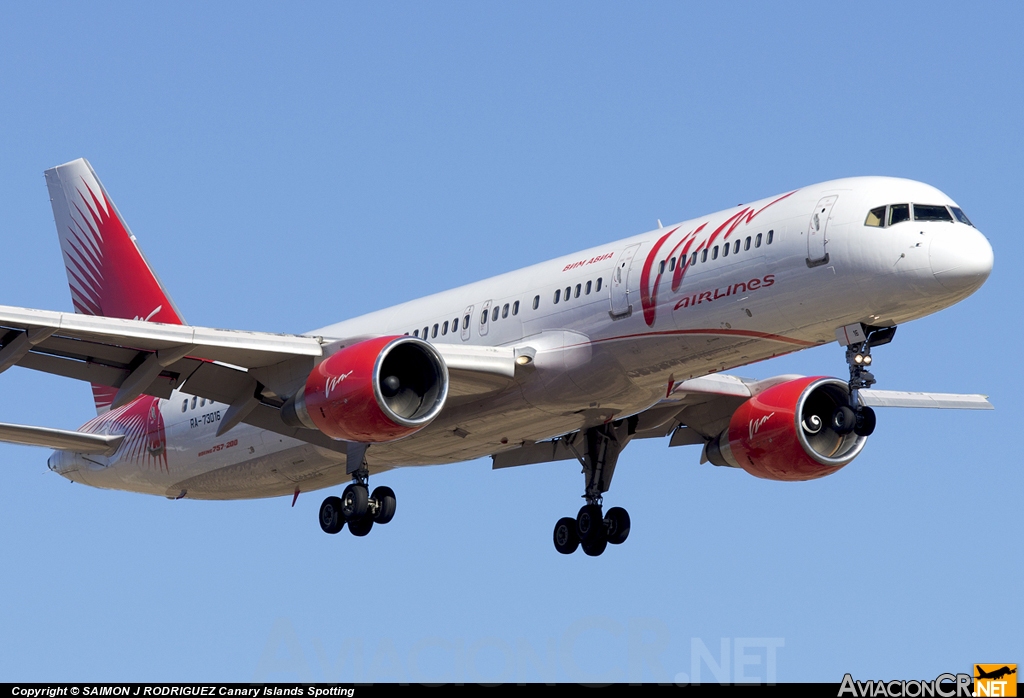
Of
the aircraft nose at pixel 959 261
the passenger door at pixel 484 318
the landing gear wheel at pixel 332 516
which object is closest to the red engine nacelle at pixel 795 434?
the passenger door at pixel 484 318

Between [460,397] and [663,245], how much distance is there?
545 centimetres

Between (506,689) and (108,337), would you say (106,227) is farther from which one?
(506,689)

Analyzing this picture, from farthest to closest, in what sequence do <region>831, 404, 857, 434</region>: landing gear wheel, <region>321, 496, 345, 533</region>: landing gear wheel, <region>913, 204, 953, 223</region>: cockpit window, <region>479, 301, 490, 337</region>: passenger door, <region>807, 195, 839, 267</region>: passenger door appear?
<region>321, 496, 345, 533</region>: landing gear wheel < <region>479, 301, 490, 337</region>: passenger door < <region>831, 404, 857, 434</region>: landing gear wheel < <region>807, 195, 839, 267</region>: passenger door < <region>913, 204, 953, 223</region>: cockpit window

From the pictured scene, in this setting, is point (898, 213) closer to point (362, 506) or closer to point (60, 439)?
point (362, 506)

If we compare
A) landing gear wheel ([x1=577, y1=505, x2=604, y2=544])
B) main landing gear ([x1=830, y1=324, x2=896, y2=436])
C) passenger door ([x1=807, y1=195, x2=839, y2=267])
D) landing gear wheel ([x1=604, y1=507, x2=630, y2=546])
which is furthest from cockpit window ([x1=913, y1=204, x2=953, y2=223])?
landing gear wheel ([x1=577, y1=505, x2=604, y2=544])

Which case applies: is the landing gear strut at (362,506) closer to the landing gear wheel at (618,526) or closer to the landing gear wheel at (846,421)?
the landing gear wheel at (618,526)

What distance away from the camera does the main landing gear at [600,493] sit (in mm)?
38312

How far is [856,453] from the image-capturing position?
37.8 metres

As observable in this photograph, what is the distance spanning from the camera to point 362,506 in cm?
3644

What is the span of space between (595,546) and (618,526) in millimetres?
725

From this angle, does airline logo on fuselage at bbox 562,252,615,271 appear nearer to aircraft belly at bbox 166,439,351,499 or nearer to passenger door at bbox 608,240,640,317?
passenger door at bbox 608,240,640,317

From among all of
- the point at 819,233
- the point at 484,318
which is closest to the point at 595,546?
the point at 484,318

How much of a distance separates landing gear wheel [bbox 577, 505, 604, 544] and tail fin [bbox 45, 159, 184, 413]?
12.5 meters

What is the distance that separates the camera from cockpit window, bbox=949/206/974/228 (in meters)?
29.8
